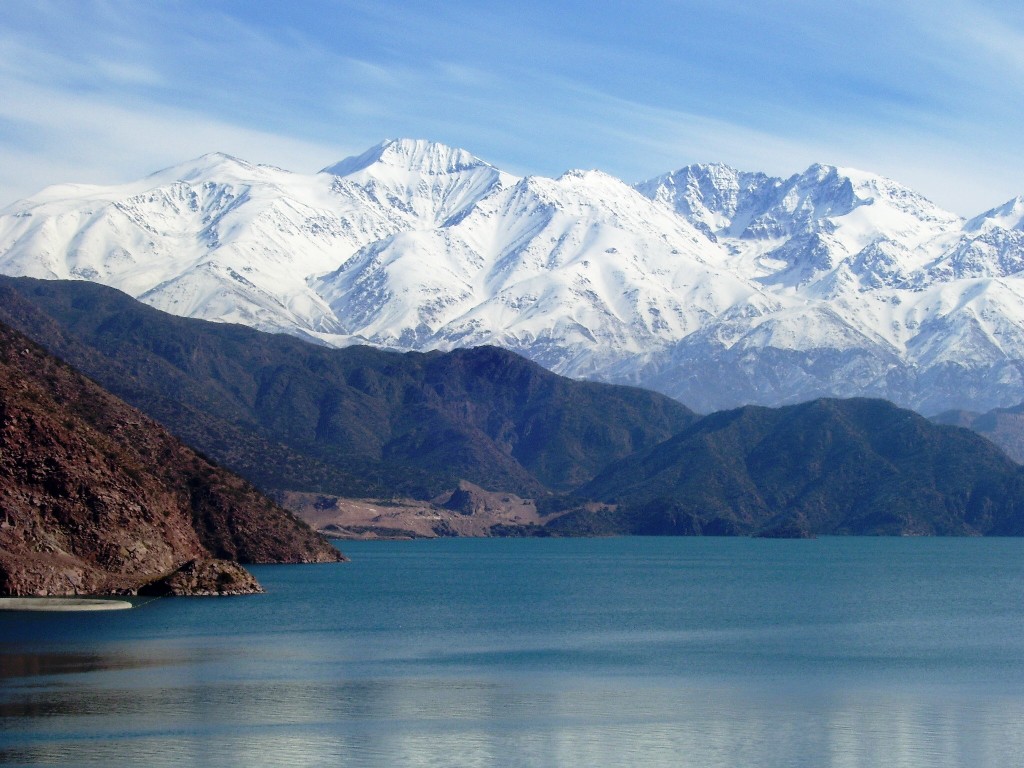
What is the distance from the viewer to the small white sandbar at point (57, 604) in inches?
5408

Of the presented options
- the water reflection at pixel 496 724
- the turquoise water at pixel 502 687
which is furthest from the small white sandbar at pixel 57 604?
the water reflection at pixel 496 724

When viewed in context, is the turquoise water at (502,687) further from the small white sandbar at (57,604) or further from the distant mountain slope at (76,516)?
the distant mountain slope at (76,516)

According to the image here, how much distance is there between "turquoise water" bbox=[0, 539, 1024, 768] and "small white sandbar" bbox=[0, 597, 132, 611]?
2.52 meters

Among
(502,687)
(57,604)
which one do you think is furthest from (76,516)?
(502,687)

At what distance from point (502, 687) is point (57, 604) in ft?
165

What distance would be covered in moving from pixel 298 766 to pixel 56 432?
82.6m

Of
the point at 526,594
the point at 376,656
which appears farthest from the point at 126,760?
the point at 526,594

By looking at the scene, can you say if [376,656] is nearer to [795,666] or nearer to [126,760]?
[795,666]

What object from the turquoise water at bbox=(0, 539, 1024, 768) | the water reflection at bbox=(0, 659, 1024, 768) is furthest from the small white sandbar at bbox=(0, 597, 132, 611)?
the water reflection at bbox=(0, 659, 1024, 768)

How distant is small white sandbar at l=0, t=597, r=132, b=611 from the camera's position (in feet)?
451

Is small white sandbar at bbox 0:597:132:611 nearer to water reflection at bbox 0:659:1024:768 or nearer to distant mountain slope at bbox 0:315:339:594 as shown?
distant mountain slope at bbox 0:315:339:594

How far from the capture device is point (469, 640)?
441ft

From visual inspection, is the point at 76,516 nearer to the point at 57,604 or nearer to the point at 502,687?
the point at 57,604

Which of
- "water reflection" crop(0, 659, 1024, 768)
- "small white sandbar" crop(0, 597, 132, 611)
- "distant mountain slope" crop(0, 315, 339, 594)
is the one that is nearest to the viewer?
"water reflection" crop(0, 659, 1024, 768)
